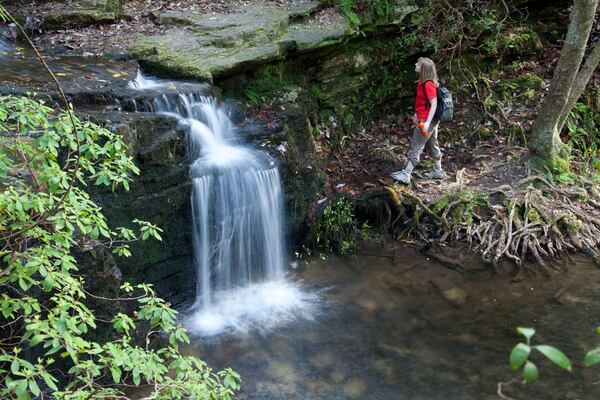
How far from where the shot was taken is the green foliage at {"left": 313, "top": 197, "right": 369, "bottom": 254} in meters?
8.55

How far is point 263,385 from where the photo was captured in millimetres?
5980

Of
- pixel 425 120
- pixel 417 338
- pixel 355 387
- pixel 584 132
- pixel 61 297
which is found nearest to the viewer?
pixel 61 297

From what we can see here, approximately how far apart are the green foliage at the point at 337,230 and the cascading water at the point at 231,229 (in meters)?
0.63

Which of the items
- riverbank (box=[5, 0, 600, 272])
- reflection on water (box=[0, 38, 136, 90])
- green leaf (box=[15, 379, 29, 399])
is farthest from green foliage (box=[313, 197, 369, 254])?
green leaf (box=[15, 379, 29, 399])

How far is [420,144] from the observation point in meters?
8.70

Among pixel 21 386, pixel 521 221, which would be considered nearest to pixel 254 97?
pixel 521 221

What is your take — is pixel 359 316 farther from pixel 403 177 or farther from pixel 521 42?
pixel 521 42

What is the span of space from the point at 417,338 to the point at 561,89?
467cm

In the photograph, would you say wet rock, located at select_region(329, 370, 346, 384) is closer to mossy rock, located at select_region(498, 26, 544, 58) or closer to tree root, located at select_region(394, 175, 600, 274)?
tree root, located at select_region(394, 175, 600, 274)

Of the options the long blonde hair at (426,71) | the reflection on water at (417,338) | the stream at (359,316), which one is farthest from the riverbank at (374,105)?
the long blonde hair at (426,71)

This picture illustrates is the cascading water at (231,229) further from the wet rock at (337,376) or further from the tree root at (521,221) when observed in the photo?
the tree root at (521,221)

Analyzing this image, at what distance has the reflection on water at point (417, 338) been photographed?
19.0 ft

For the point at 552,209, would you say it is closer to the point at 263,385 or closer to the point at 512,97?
the point at 512,97

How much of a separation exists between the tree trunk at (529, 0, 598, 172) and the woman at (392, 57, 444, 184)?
1.67 metres
